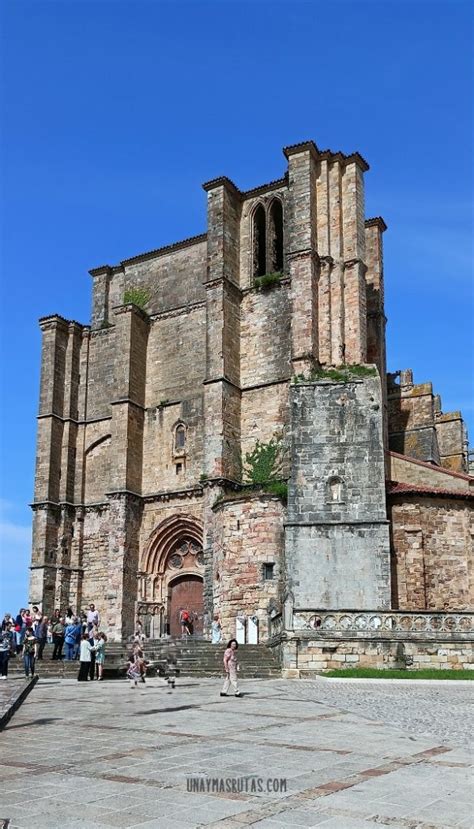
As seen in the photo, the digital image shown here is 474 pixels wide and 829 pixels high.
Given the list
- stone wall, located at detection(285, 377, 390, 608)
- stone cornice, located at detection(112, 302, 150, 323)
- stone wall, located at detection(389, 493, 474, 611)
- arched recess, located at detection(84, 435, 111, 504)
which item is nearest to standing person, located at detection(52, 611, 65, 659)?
stone wall, located at detection(285, 377, 390, 608)

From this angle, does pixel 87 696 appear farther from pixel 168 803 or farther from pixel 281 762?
pixel 168 803

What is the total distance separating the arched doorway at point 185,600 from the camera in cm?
3275

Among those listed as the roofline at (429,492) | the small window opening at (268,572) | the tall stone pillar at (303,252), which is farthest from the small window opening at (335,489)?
the tall stone pillar at (303,252)

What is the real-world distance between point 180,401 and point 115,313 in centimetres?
533

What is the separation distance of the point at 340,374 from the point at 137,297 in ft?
40.2

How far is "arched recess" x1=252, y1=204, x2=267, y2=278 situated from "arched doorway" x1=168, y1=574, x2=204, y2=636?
12.8 meters

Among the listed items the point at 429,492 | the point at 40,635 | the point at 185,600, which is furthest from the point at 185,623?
the point at 429,492

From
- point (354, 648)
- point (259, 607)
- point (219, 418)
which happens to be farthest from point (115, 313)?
point (354, 648)

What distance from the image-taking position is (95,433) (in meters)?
36.2

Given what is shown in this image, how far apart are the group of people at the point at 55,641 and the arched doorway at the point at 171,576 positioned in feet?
18.8

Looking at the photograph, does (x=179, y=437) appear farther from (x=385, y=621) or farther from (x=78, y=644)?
(x=385, y=621)

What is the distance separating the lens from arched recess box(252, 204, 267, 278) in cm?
3412

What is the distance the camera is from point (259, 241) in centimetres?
3459

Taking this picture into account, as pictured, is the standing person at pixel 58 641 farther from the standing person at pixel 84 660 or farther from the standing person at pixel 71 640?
the standing person at pixel 84 660
